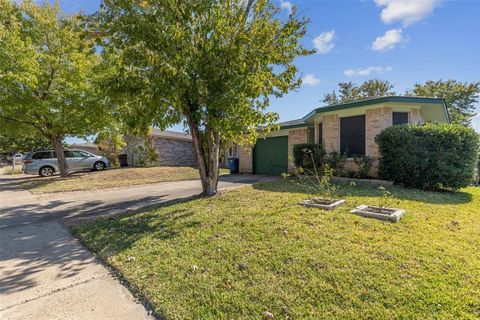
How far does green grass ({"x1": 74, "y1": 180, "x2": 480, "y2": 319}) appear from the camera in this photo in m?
2.42

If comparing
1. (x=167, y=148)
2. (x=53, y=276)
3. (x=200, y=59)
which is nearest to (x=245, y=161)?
(x=167, y=148)

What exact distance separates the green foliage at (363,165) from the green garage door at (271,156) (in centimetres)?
435

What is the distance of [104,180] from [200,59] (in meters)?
9.52

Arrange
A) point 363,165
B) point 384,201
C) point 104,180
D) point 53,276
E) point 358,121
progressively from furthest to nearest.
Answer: point 104,180 < point 358,121 < point 363,165 < point 384,201 < point 53,276

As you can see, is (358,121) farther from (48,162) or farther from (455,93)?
(455,93)

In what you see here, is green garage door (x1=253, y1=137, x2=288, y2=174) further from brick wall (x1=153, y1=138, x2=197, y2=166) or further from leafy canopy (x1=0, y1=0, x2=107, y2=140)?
leafy canopy (x1=0, y1=0, x2=107, y2=140)

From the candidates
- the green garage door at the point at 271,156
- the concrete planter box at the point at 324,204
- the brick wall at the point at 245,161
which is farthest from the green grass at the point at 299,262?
the brick wall at the point at 245,161

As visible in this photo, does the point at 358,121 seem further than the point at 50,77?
No

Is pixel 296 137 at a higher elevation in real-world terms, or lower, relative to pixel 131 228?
higher

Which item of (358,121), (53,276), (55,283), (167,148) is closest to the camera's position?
(55,283)

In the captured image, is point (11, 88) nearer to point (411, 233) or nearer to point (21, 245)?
point (21, 245)

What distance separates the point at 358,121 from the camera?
34.9 ft

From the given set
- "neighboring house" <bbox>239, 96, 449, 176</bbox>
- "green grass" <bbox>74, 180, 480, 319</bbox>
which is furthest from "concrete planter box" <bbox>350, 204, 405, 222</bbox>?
"neighboring house" <bbox>239, 96, 449, 176</bbox>

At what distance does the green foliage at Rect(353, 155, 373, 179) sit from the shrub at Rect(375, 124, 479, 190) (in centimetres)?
122
